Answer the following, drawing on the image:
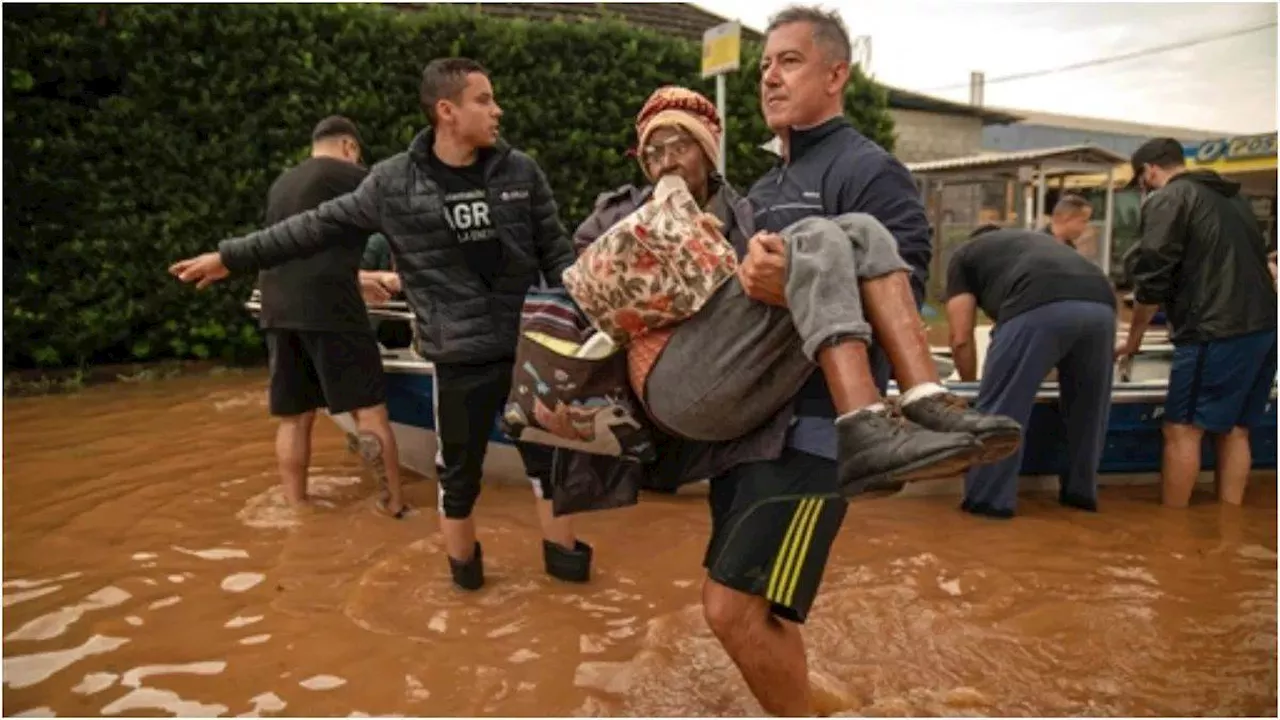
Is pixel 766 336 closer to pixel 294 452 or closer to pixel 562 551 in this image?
pixel 562 551

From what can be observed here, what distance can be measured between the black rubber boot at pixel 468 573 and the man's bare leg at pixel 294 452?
5.03 ft

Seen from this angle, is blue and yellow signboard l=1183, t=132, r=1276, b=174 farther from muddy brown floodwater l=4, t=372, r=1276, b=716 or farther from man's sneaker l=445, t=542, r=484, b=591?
man's sneaker l=445, t=542, r=484, b=591

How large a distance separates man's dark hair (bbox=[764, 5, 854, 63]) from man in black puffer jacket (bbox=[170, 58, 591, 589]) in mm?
1445

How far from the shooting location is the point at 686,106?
264 centimetres

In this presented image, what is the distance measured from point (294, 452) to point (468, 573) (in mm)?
1623

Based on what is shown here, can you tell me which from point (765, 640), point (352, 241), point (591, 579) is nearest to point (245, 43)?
point (352, 241)

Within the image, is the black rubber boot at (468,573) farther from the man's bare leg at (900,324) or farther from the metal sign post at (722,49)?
the metal sign post at (722,49)

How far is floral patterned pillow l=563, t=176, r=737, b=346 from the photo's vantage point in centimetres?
220

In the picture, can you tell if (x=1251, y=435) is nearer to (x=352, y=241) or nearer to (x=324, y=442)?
(x=352, y=241)

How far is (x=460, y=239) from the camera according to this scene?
3672mm

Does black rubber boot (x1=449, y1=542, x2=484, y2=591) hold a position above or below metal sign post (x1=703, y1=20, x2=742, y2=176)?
below

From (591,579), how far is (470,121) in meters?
1.96

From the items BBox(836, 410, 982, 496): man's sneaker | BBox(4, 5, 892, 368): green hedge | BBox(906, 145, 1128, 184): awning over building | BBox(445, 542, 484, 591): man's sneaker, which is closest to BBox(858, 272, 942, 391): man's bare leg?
BBox(836, 410, 982, 496): man's sneaker

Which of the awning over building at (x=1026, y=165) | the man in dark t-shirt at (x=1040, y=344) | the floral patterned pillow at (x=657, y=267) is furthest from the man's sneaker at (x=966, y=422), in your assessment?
the awning over building at (x=1026, y=165)
